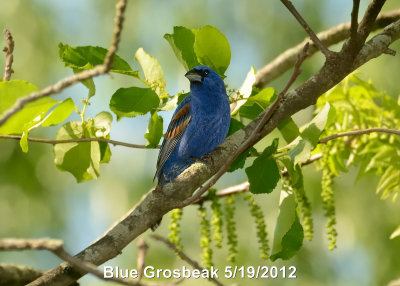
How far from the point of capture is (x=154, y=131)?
3830 millimetres

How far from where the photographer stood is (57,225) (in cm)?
941

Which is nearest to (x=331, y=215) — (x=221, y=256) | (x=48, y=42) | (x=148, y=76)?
(x=148, y=76)

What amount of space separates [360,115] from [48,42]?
286 inches

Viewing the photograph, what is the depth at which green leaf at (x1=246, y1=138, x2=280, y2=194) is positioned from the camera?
365 centimetres

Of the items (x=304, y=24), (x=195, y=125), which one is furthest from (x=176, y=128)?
(x=304, y=24)

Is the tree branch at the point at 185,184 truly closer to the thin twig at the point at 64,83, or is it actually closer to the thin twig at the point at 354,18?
the thin twig at the point at 354,18

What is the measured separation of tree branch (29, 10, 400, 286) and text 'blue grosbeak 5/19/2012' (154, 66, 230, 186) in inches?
40.7

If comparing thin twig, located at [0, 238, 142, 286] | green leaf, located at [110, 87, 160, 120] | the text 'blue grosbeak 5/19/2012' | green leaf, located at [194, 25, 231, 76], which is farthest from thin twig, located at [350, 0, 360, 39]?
thin twig, located at [0, 238, 142, 286]

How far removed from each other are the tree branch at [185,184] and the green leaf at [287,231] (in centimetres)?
46

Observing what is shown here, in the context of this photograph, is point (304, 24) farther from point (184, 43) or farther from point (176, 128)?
point (176, 128)

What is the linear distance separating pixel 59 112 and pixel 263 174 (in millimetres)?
1325

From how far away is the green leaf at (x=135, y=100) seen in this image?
3701 millimetres

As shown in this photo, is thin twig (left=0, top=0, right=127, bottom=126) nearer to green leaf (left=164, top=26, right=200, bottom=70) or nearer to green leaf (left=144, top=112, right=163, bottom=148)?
green leaf (left=144, top=112, right=163, bottom=148)

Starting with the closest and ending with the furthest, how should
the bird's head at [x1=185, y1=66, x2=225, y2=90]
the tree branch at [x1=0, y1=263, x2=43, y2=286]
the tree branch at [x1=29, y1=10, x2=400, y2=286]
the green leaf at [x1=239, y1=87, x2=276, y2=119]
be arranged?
the tree branch at [x1=29, y1=10, x2=400, y2=286] → the green leaf at [x1=239, y1=87, x2=276, y2=119] → the tree branch at [x1=0, y1=263, x2=43, y2=286] → the bird's head at [x1=185, y1=66, x2=225, y2=90]
